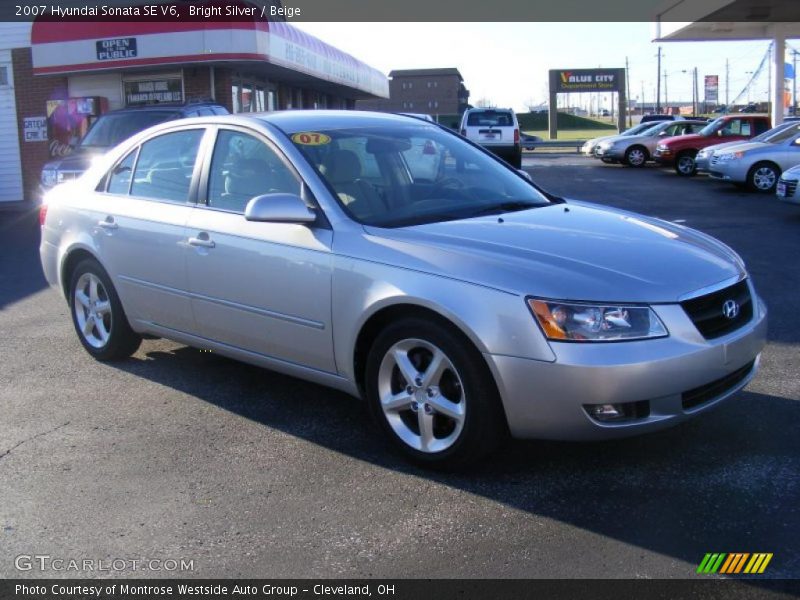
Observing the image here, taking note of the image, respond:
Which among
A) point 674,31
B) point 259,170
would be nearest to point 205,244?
point 259,170

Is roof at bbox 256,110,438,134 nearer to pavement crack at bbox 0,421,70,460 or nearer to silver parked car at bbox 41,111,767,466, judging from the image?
silver parked car at bbox 41,111,767,466

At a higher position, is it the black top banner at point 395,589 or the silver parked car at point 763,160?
the silver parked car at point 763,160

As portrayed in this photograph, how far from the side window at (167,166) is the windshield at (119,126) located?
22.5 feet

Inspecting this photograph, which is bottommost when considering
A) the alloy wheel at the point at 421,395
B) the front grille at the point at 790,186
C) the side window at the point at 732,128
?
the alloy wheel at the point at 421,395

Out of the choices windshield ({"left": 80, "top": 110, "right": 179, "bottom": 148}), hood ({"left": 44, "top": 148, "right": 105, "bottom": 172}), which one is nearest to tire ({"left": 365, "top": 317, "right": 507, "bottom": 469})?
windshield ({"left": 80, "top": 110, "right": 179, "bottom": 148})

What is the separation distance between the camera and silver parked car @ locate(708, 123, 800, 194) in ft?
57.2

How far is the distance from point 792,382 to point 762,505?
70.1 inches

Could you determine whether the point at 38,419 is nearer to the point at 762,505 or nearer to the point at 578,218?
the point at 578,218

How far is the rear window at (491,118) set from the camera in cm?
2666

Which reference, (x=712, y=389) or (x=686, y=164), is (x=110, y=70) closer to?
(x=686, y=164)

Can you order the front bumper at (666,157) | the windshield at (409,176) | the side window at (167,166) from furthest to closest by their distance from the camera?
the front bumper at (666,157) → the side window at (167,166) → the windshield at (409,176)

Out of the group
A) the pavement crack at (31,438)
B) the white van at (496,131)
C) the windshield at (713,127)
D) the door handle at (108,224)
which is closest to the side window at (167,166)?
the door handle at (108,224)

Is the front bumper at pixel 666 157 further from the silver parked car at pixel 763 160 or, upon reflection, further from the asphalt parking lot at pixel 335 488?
the asphalt parking lot at pixel 335 488

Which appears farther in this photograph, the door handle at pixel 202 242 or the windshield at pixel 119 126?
the windshield at pixel 119 126
